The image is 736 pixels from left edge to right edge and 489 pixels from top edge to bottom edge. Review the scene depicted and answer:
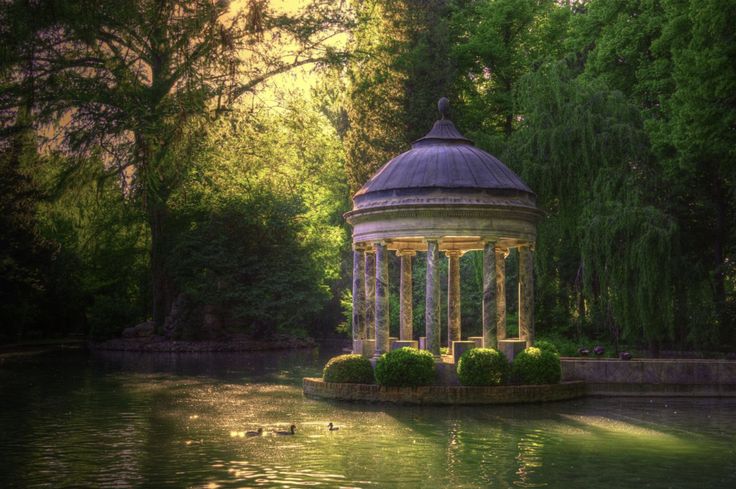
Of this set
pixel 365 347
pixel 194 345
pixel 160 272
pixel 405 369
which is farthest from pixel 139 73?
pixel 160 272

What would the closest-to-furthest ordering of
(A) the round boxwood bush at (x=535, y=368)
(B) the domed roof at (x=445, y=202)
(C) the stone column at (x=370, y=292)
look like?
(A) the round boxwood bush at (x=535, y=368) → (B) the domed roof at (x=445, y=202) → (C) the stone column at (x=370, y=292)

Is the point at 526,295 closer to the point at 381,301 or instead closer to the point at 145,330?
the point at 381,301

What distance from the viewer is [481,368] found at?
2672 centimetres

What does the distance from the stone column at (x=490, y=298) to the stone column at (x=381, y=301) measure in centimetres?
321

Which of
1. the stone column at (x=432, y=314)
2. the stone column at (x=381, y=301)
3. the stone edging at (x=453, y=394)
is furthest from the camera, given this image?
the stone column at (x=381, y=301)

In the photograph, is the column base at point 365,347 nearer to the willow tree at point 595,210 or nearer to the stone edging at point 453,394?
the stone edging at point 453,394

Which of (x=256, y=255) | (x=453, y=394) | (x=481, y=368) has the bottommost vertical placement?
(x=453, y=394)

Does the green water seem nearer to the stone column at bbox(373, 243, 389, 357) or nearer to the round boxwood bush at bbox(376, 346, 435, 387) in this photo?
the round boxwood bush at bbox(376, 346, 435, 387)

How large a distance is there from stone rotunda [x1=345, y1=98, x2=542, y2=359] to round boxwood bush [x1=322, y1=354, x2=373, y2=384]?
130cm

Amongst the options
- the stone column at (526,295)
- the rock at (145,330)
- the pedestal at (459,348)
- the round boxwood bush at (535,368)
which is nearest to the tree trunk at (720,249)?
the stone column at (526,295)

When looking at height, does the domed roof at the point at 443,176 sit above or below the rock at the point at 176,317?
above

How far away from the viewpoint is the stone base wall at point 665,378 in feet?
92.3

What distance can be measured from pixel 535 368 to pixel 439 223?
533 centimetres

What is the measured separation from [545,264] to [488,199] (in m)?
10.4
